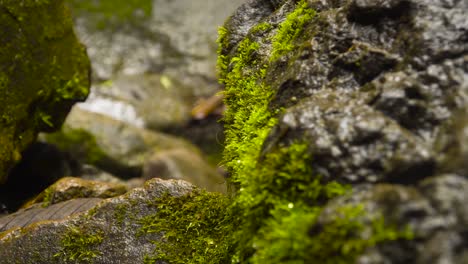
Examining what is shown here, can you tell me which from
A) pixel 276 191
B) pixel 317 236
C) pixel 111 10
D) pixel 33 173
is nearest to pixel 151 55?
pixel 111 10

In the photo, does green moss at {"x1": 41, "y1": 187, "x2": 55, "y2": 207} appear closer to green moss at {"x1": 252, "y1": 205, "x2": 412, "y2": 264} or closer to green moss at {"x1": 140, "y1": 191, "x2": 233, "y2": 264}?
green moss at {"x1": 140, "y1": 191, "x2": 233, "y2": 264}

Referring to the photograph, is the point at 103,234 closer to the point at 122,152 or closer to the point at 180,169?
the point at 180,169

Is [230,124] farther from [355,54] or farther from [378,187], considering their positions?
[378,187]

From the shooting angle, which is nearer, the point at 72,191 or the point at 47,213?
the point at 47,213

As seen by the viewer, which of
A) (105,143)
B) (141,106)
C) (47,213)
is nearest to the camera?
(47,213)

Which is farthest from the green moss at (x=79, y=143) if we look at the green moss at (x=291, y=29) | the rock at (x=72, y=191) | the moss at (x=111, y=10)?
the moss at (x=111, y=10)

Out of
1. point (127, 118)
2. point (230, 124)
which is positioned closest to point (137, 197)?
point (230, 124)

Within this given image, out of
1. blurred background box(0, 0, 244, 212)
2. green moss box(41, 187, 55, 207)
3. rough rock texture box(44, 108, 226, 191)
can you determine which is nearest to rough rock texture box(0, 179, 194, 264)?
green moss box(41, 187, 55, 207)
